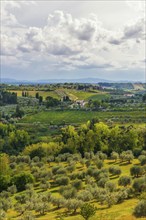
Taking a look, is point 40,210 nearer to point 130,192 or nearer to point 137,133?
point 130,192

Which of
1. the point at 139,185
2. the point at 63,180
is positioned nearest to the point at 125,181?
the point at 139,185

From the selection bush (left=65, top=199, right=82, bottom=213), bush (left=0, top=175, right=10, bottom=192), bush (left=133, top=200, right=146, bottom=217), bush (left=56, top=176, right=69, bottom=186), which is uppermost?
bush (left=133, top=200, right=146, bottom=217)

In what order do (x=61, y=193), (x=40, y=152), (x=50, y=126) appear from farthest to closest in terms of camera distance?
(x=50, y=126)
(x=40, y=152)
(x=61, y=193)

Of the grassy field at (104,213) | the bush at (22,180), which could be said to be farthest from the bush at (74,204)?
the bush at (22,180)

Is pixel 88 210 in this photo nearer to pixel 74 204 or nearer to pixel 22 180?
pixel 74 204

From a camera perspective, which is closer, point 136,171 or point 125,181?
point 125,181

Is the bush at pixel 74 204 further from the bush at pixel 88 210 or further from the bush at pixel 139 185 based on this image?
the bush at pixel 139 185

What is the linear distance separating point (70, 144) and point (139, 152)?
2901cm

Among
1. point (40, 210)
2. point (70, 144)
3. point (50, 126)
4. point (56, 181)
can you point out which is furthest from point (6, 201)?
point (50, 126)

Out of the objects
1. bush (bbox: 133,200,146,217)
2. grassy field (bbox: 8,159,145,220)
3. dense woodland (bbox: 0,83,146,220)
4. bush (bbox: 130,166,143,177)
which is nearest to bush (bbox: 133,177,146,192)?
dense woodland (bbox: 0,83,146,220)

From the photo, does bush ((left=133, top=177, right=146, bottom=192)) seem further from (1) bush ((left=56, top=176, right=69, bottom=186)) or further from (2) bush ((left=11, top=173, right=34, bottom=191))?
(2) bush ((left=11, top=173, right=34, bottom=191))

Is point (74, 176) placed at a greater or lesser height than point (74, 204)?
lesser

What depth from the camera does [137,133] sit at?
121938 mm

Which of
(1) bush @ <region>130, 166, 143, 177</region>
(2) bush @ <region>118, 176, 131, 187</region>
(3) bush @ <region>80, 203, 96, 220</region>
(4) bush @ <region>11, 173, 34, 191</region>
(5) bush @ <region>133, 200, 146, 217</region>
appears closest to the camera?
(3) bush @ <region>80, 203, 96, 220</region>
